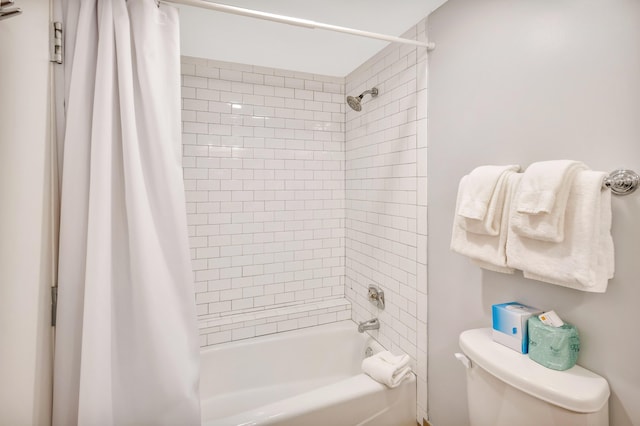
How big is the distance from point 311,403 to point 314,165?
1.62 m

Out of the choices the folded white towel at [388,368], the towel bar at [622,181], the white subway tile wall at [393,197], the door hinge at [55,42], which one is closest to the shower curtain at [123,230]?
the door hinge at [55,42]

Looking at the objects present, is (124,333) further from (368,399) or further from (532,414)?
(532,414)

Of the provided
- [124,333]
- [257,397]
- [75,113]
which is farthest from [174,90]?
[257,397]

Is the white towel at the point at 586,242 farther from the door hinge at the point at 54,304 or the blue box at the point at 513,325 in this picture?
the door hinge at the point at 54,304

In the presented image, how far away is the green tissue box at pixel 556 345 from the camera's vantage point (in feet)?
3.19

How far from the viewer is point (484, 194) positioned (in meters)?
1.16

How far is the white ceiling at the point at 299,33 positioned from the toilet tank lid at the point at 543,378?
5.16 ft

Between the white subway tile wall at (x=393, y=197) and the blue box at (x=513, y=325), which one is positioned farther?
the white subway tile wall at (x=393, y=197)

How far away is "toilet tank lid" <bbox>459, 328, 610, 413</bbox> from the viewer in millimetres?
863

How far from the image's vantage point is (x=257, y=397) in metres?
2.13

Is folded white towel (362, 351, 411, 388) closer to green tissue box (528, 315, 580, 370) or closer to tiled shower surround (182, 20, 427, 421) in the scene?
tiled shower surround (182, 20, 427, 421)

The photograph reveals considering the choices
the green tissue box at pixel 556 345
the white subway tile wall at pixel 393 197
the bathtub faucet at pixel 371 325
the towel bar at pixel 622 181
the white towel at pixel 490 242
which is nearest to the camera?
the towel bar at pixel 622 181

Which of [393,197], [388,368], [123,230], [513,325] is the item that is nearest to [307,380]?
[388,368]

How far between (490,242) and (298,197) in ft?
4.96
